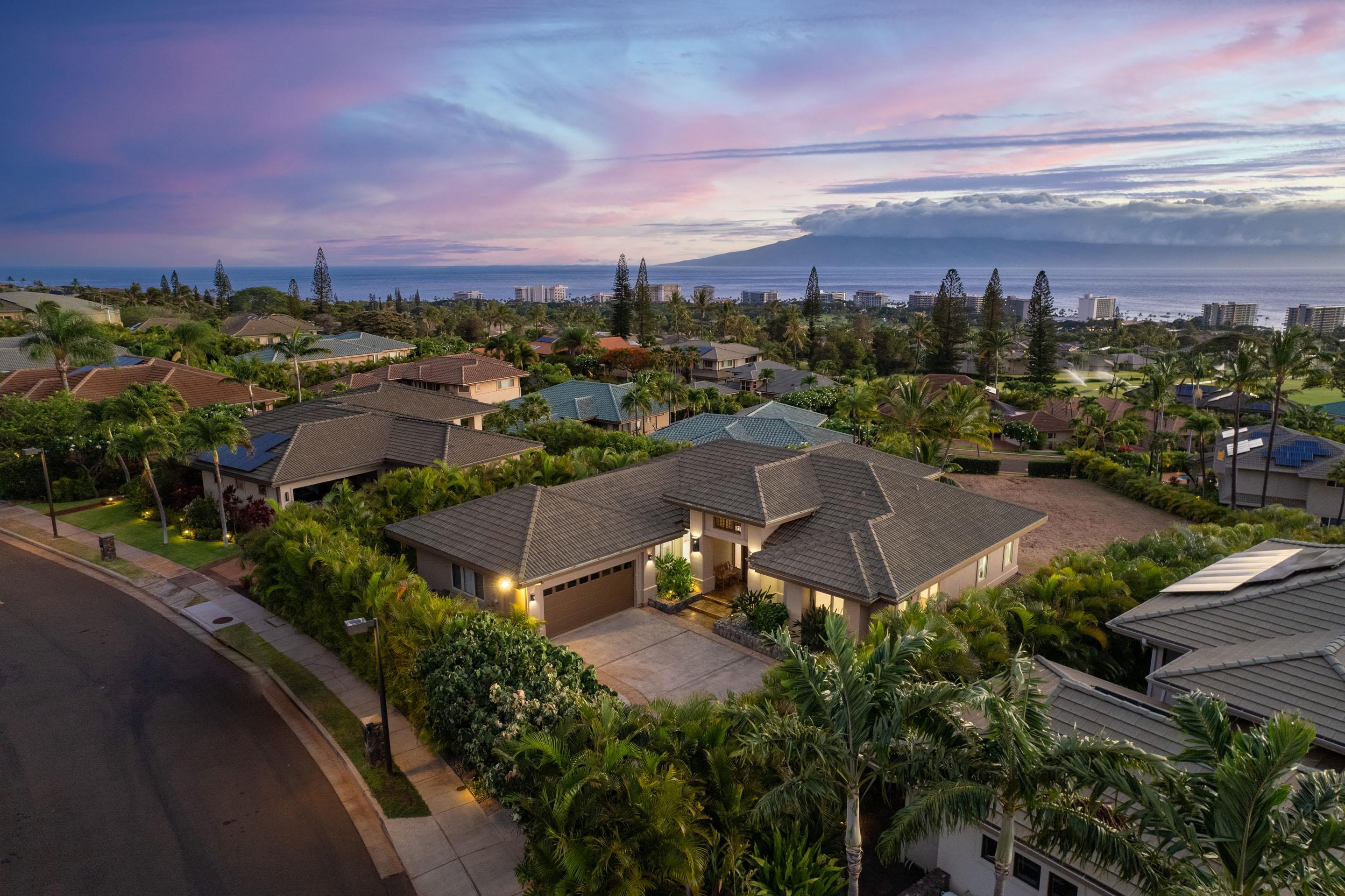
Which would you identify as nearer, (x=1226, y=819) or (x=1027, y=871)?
(x=1226, y=819)

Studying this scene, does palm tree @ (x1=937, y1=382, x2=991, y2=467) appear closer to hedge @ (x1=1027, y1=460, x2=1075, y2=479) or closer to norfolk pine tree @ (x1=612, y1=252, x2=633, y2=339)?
hedge @ (x1=1027, y1=460, x2=1075, y2=479)

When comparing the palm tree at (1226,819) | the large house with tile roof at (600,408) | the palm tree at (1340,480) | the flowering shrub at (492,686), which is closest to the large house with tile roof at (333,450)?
the flowering shrub at (492,686)

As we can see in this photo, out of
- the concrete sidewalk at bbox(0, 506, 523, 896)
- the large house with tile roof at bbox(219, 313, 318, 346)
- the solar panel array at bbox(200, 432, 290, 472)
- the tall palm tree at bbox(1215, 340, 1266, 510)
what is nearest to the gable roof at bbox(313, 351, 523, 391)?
the large house with tile roof at bbox(219, 313, 318, 346)

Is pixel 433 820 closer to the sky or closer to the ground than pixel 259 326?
closer to the ground

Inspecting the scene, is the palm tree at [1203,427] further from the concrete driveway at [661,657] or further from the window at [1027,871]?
the window at [1027,871]

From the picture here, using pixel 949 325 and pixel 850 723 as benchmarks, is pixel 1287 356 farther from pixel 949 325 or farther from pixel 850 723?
pixel 949 325

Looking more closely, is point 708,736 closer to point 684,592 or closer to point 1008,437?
point 684,592

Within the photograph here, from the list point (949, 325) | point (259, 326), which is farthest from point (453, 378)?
point (949, 325)
